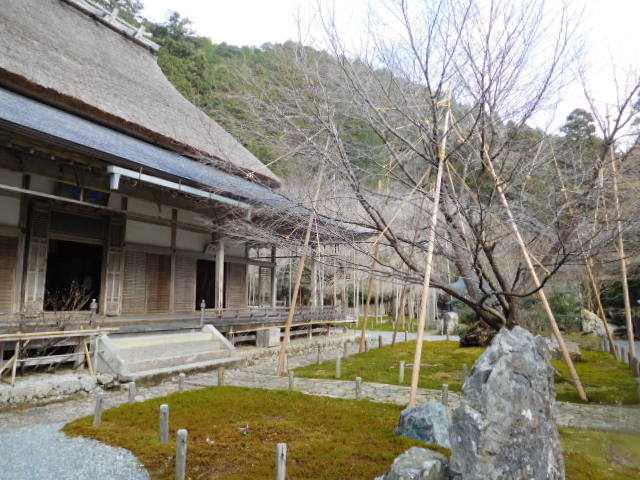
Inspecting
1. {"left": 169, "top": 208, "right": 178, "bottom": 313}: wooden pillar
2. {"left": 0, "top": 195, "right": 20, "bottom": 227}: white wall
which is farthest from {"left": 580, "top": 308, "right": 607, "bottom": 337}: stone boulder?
{"left": 0, "top": 195, "right": 20, "bottom": 227}: white wall

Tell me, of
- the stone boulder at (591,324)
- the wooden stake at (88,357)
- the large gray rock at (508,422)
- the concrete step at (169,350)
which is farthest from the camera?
the stone boulder at (591,324)

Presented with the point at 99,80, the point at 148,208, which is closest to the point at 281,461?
the point at 148,208

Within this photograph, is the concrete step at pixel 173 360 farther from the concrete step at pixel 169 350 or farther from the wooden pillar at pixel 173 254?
the wooden pillar at pixel 173 254

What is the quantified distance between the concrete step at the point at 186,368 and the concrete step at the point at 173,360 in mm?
68

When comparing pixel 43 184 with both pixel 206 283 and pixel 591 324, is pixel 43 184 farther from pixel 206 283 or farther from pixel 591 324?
pixel 591 324

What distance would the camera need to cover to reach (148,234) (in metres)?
10.2

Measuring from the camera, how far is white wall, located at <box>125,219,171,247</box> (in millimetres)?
9766

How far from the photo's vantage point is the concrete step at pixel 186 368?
7.16 m

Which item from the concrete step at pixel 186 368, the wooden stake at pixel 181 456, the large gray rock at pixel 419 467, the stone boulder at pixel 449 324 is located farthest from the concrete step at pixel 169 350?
the stone boulder at pixel 449 324

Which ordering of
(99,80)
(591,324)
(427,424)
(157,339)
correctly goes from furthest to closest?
(591,324) → (99,80) → (157,339) → (427,424)

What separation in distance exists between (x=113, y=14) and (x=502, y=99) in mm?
14789

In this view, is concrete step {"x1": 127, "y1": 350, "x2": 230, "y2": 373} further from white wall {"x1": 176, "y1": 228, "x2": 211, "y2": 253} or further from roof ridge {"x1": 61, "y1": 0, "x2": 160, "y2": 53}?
roof ridge {"x1": 61, "y1": 0, "x2": 160, "y2": 53}

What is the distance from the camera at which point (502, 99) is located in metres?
5.56

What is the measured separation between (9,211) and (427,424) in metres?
7.71
